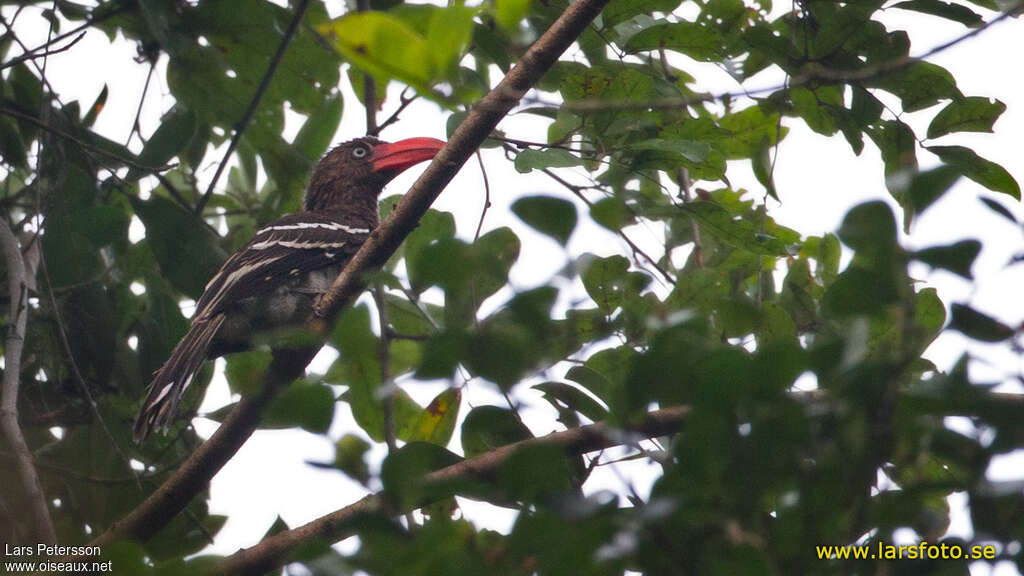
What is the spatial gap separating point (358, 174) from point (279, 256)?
137 centimetres

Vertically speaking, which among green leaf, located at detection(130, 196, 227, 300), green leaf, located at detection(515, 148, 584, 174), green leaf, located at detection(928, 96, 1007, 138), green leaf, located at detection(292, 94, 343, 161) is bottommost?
green leaf, located at detection(928, 96, 1007, 138)

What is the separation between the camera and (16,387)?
354 cm

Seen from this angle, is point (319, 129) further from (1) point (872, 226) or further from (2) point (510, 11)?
(1) point (872, 226)

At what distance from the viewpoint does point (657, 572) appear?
1.36 m

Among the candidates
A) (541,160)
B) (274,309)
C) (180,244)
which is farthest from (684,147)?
(274,309)

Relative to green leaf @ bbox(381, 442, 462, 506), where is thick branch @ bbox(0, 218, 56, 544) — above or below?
above

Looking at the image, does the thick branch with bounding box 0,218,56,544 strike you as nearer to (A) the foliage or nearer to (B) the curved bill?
(A) the foliage

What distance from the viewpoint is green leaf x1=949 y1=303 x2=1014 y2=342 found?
134cm

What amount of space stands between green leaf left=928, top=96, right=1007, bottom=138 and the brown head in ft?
10.8

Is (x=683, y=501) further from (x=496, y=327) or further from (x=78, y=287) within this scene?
(x=78, y=287)

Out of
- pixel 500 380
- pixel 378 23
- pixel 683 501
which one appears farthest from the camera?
pixel 500 380

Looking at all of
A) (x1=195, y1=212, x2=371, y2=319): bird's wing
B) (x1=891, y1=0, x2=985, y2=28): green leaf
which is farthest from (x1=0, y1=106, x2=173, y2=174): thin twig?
(x1=891, y1=0, x2=985, y2=28): green leaf

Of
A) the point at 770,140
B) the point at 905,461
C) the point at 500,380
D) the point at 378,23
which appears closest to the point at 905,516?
the point at 905,461

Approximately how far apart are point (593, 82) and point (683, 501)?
6.94 ft
